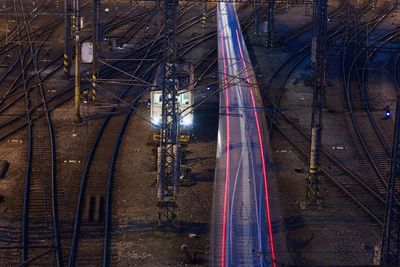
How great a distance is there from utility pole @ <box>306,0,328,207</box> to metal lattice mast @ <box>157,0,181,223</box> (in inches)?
105

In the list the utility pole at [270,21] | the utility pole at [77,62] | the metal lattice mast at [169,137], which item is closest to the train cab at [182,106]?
the utility pole at [77,62]

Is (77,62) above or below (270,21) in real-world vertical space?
below

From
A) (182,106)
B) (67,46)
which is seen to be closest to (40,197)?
(182,106)

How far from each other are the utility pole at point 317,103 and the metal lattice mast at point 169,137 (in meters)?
2.67

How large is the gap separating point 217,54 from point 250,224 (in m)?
16.8

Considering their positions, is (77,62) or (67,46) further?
(67,46)

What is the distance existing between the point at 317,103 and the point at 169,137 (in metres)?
2.91

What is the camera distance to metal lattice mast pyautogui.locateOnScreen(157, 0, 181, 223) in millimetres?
15938

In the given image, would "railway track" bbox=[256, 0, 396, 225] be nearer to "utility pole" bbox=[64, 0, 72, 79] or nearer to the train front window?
the train front window

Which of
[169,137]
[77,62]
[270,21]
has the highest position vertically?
[270,21]

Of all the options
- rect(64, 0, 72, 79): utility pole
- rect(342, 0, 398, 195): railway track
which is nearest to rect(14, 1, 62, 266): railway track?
rect(64, 0, 72, 79): utility pole

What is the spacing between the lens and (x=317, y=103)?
1716 cm

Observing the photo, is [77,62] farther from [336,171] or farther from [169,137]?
[336,171]

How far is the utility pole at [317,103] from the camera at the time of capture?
16781mm
